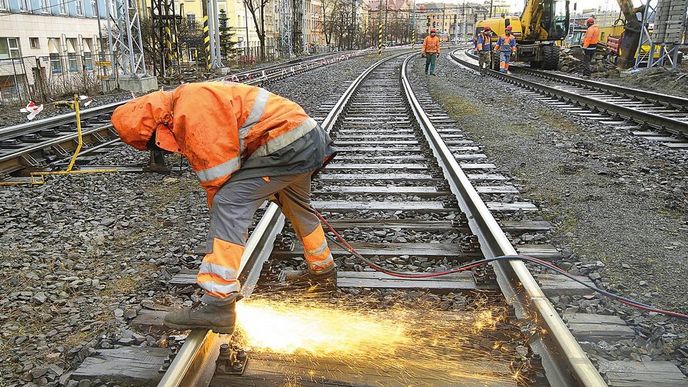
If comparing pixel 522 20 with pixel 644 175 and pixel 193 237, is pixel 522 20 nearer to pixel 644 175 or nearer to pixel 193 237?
pixel 644 175

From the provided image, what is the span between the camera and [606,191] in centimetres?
548

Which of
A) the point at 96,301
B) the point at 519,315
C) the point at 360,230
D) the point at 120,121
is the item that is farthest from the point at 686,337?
the point at 96,301

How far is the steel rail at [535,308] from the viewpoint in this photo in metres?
2.31

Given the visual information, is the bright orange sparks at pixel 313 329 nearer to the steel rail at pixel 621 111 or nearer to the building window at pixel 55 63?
the steel rail at pixel 621 111

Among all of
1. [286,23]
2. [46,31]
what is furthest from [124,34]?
[286,23]

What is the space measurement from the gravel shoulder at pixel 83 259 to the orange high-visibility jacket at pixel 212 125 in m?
1.02

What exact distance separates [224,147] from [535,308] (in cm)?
172

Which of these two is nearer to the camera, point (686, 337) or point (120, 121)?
point (120, 121)

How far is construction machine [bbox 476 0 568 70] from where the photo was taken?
21625 mm

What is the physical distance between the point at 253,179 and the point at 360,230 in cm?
172

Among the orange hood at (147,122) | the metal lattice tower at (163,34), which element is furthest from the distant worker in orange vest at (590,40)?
the orange hood at (147,122)

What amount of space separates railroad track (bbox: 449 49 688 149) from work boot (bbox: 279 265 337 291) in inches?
241

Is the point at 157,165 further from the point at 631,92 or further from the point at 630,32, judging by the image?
the point at 630,32

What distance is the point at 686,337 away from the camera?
2.88 m
